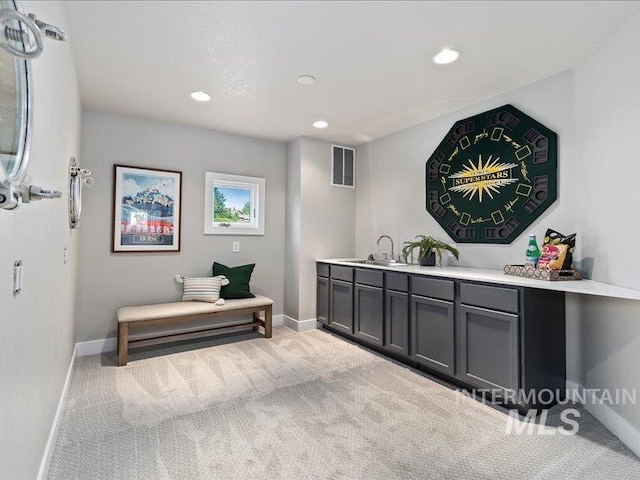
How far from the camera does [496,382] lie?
249 cm

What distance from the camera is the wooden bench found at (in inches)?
126

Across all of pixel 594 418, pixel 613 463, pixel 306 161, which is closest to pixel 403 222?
pixel 306 161

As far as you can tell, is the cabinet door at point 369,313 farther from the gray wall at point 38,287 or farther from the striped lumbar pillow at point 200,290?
the gray wall at point 38,287

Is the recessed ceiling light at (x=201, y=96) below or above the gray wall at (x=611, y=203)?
above

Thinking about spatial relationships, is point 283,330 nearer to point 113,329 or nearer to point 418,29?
point 113,329

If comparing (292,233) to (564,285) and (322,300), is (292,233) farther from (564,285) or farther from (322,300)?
(564,285)

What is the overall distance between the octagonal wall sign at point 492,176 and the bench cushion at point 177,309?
2271 millimetres

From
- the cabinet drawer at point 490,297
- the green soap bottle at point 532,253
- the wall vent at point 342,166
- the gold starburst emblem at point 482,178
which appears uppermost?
the wall vent at point 342,166

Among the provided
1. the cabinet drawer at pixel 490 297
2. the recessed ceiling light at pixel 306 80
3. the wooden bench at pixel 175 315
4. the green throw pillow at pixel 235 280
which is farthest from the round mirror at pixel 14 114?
the green throw pillow at pixel 235 280

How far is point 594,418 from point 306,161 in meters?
3.65

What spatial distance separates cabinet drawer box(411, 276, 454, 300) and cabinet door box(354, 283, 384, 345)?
0.45 metres

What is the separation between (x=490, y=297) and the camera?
2525 mm

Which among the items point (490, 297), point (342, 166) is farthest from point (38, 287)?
point (342, 166)

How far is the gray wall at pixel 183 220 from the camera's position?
3547mm
